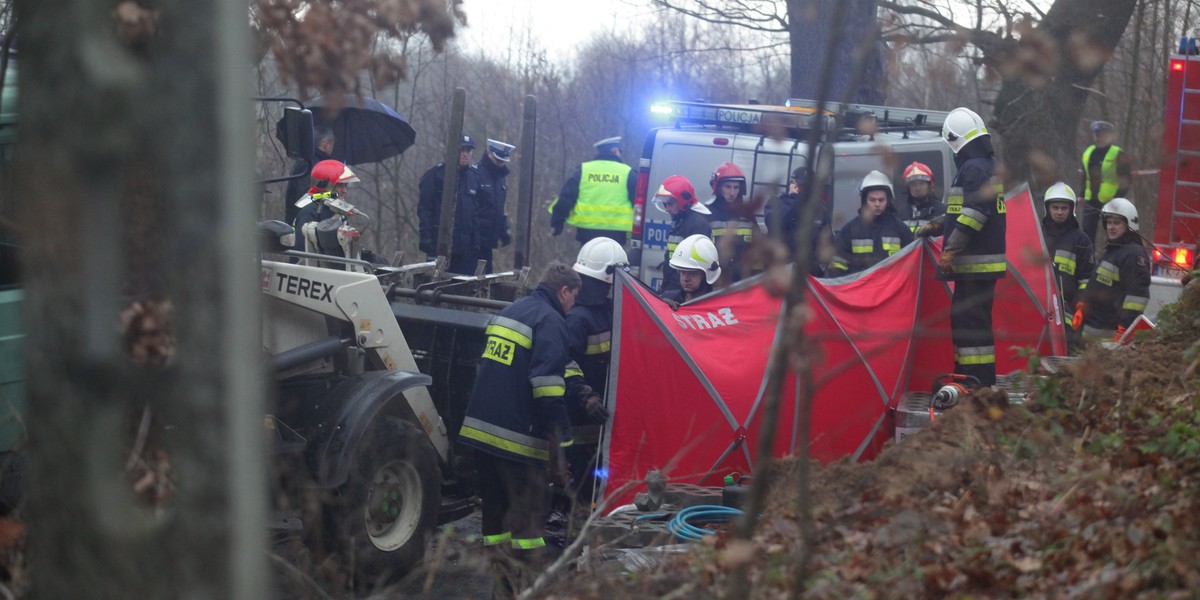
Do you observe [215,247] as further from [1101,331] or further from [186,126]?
[1101,331]

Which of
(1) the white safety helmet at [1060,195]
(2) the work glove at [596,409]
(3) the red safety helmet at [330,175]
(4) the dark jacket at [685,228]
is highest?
(1) the white safety helmet at [1060,195]

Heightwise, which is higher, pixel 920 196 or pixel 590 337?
pixel 920 196

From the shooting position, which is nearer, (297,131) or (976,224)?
(297,131)

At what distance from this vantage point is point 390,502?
5973 millimetres

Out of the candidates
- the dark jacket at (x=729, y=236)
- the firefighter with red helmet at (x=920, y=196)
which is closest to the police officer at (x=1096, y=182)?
the firefighter with red helmet at (x=920, y=196)

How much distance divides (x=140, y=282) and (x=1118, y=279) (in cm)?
780

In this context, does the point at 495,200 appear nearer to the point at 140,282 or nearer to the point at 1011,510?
the point at 1011,510

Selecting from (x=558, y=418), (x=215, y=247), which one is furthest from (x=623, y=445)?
(x=215, y=247)

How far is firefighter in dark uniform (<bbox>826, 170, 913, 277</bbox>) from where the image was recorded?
8781 millimetres

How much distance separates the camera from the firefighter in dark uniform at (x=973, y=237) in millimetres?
7289

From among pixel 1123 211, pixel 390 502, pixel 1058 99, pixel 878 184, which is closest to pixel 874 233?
pixel 878 184

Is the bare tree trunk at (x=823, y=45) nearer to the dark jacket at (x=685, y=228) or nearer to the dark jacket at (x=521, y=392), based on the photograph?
the dark jacket at (x=685, y=228)

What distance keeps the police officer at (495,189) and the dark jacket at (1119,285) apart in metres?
5.53

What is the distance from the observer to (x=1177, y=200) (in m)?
10.4
